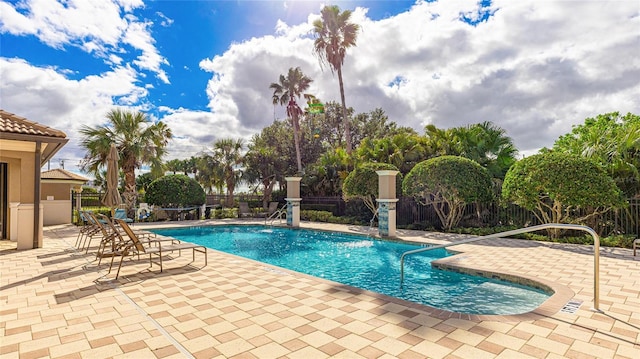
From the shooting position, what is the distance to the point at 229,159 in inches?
885

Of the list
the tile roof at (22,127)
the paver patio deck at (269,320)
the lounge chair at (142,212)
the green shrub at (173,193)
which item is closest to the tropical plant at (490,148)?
the paver patio deck at (269,320)

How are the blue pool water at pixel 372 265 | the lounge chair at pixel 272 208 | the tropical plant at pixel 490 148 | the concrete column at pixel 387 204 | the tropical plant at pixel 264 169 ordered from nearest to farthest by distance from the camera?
1. the blue pool water at pixel 372 265
2. the concrete column at pixel 387 204
3. the tropical plant at pixel 490 148
4. the lounge chair at pixel 272 208
5. the tropical plant at pixel 264 169

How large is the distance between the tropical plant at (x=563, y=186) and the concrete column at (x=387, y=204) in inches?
143

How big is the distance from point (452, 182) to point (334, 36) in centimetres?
1407

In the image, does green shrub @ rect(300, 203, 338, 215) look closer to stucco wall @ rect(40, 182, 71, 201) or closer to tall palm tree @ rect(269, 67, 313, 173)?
tall palm tree @ rect(269, 67, 313, 173)

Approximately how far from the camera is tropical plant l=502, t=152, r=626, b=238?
29.8ft

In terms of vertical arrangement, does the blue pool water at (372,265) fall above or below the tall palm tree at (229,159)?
below

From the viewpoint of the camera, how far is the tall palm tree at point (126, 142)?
15516 mm

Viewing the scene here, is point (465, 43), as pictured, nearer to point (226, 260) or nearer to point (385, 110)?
point (226, 260)

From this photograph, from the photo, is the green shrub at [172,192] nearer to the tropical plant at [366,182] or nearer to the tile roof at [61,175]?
the tile roof at [61,175]

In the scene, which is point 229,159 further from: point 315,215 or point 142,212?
point 315,215

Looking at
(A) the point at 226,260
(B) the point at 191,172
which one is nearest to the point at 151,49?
(A) the point at 226,260

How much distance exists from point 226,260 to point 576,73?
14269mm

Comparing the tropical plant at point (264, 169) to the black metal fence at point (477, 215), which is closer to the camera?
the black metal fence at point (477, 215)
